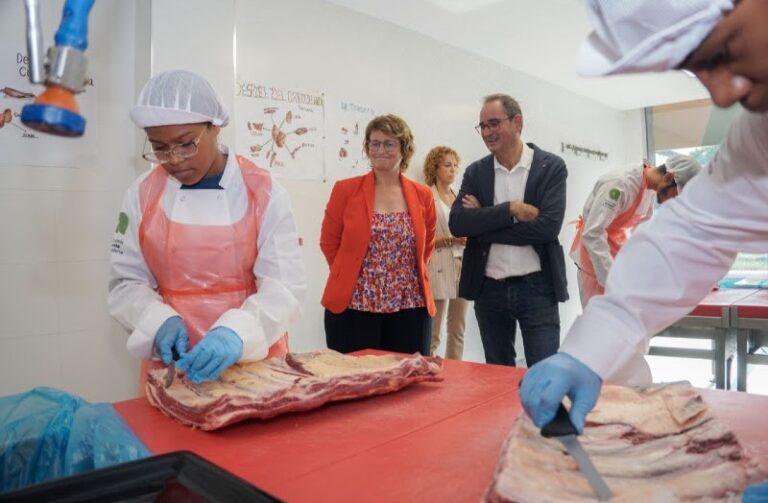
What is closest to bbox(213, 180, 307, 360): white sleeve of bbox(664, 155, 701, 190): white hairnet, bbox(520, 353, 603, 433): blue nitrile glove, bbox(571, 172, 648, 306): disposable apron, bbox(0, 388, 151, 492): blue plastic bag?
bbox(0, 388, 151, 492): blue plastic bag

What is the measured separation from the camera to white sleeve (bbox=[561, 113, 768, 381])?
107cm

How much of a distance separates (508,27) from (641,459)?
4404mm

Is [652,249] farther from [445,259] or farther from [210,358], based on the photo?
[445,259]

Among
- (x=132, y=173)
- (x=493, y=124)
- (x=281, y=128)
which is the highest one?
(x=281, y=128)

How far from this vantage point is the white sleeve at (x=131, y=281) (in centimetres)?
176

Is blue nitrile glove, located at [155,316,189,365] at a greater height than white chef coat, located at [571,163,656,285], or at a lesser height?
lesser

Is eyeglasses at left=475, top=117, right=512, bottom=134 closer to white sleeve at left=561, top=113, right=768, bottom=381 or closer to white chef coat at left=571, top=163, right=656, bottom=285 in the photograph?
white chef coat at left=571, top=163, right=656, bottom=285

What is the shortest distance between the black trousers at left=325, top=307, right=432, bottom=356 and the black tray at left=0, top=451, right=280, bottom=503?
1908 mm

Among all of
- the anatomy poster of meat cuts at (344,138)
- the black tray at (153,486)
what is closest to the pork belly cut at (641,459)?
the black tray at (153,486)

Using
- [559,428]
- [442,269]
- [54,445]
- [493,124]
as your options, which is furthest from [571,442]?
[442,269]

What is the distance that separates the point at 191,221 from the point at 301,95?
2132 millimetres

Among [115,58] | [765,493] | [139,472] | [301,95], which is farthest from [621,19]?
[301,95]

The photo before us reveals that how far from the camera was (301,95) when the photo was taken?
379 cm

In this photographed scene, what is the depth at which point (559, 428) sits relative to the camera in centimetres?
101
